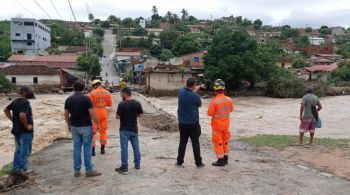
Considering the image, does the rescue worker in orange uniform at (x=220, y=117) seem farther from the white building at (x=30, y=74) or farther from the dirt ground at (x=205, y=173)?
the white building at (x=30, y=74)

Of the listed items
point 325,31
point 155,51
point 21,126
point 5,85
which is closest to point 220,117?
point 21,126

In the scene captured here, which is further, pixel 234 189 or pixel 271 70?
pixel 271 70

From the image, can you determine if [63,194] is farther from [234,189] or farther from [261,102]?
[261,102]

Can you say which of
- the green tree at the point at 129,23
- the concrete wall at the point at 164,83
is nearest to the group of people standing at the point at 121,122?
the concrete wall at the point at 164,83

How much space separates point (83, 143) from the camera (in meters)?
7.13

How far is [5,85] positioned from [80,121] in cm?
4322

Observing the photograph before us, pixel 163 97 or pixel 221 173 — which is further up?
pixel 221 173

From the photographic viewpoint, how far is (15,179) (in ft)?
22.8

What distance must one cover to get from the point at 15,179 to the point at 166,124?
973 cm

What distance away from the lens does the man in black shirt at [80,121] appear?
22.9 feet

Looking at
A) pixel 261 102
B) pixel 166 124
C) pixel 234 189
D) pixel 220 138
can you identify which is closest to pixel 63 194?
pixel 234 189

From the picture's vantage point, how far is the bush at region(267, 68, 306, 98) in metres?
46.9

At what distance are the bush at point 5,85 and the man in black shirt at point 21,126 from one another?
1661 inches

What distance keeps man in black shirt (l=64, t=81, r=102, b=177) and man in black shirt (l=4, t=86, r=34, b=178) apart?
722 mm
